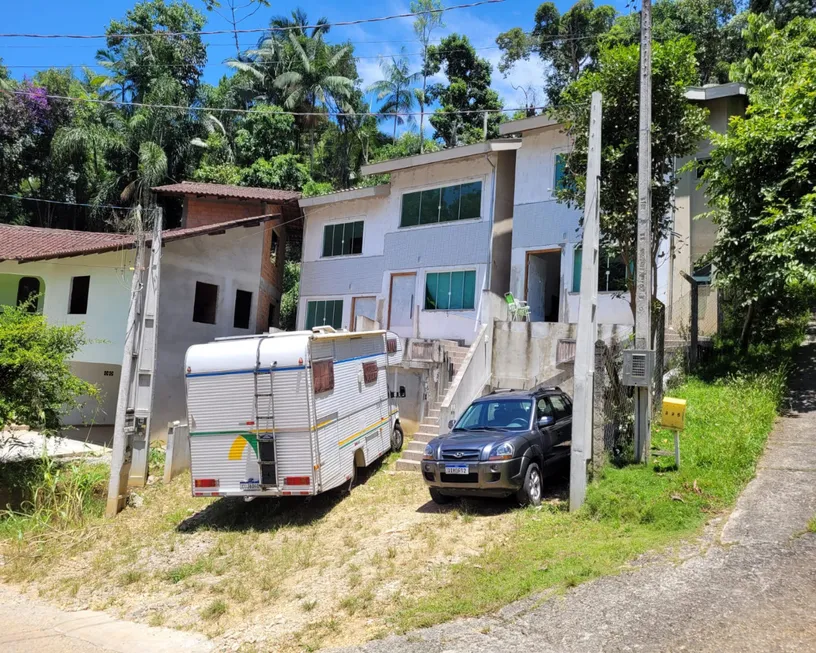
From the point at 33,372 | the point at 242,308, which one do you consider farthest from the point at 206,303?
the point at 33,372

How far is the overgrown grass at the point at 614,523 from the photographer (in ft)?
22.9

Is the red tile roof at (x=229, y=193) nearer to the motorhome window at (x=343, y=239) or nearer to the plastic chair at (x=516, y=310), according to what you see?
the motorhome window at (x=343, y=239)

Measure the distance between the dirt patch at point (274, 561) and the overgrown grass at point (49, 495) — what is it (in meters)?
0.76

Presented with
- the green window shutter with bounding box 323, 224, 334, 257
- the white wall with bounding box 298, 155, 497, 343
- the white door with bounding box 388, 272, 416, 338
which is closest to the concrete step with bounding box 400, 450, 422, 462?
the white wall with bounding box 298, 155, 497, 343

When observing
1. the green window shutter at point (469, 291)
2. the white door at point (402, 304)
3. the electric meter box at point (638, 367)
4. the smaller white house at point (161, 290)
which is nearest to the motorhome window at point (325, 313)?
the smaller white house at point (161, 290)

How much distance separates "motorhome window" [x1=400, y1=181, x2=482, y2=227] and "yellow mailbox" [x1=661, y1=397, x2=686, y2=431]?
11.9m

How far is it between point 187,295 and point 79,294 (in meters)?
3.86

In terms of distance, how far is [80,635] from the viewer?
7.50 m

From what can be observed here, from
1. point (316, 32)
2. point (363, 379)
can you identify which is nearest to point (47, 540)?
point (363, 379)

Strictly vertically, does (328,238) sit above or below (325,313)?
above

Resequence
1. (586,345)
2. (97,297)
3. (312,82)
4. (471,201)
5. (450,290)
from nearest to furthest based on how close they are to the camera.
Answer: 1. (586,345)
2. (97,297)
3. (471,201)
4. (450,290)
5. (312,82)

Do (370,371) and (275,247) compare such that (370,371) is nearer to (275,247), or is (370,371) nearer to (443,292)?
(443,292)

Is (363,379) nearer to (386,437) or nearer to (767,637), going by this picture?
(386,437)

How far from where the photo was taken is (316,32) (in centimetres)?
3781
